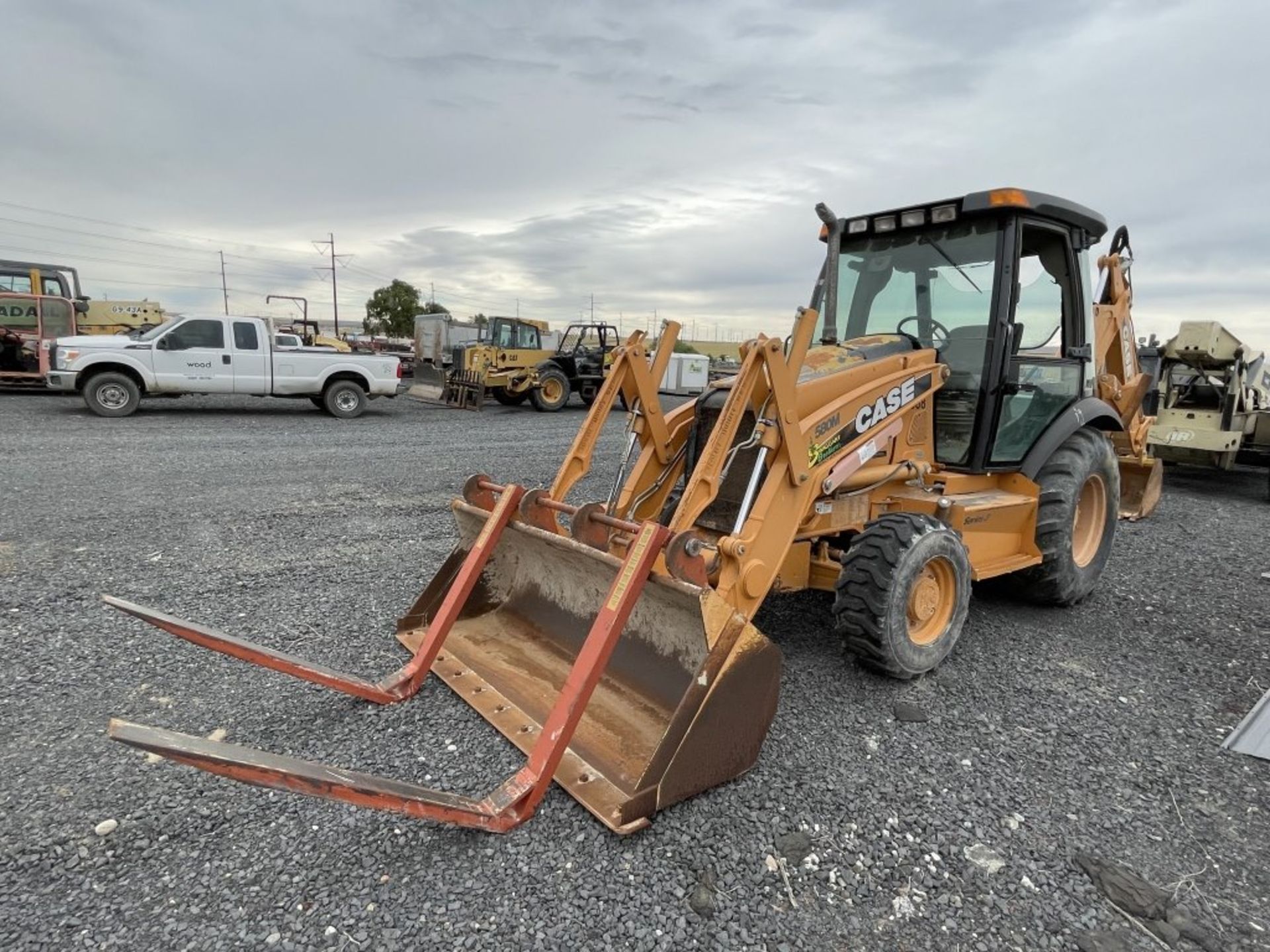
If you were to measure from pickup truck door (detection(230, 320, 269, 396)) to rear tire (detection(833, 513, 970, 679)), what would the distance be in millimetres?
13092

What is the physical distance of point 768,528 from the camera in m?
3.08

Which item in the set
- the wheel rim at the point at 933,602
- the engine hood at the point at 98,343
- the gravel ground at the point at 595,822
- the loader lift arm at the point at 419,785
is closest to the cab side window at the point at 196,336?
the engine hood at the point at 98,343

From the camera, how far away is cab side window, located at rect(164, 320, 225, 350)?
42.2 feet

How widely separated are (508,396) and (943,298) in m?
14.6

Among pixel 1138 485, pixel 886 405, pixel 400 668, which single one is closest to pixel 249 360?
pixel 400 668

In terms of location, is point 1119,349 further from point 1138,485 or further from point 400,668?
point 400,668

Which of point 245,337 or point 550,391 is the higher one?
point 245,337

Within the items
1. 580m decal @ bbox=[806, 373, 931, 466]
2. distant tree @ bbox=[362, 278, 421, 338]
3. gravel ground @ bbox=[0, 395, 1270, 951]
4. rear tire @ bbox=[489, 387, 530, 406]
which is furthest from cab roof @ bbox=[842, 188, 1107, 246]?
distant tree @ bbox=[362, 278, 421, 338]

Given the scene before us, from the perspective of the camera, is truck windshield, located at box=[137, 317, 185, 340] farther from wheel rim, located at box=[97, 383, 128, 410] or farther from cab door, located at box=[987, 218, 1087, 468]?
cab door, located at box=[987, 218, 1087, 468]

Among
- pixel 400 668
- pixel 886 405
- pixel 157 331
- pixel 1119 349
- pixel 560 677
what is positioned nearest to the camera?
pixel 560 677

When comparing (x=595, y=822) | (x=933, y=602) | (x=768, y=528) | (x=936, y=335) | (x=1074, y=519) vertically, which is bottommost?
(x=595, y=822)

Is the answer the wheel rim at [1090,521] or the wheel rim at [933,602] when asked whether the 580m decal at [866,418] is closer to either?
the wheel rim at [933,602]

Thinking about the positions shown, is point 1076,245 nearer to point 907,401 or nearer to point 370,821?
point 907,401

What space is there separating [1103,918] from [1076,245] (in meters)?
3.93
